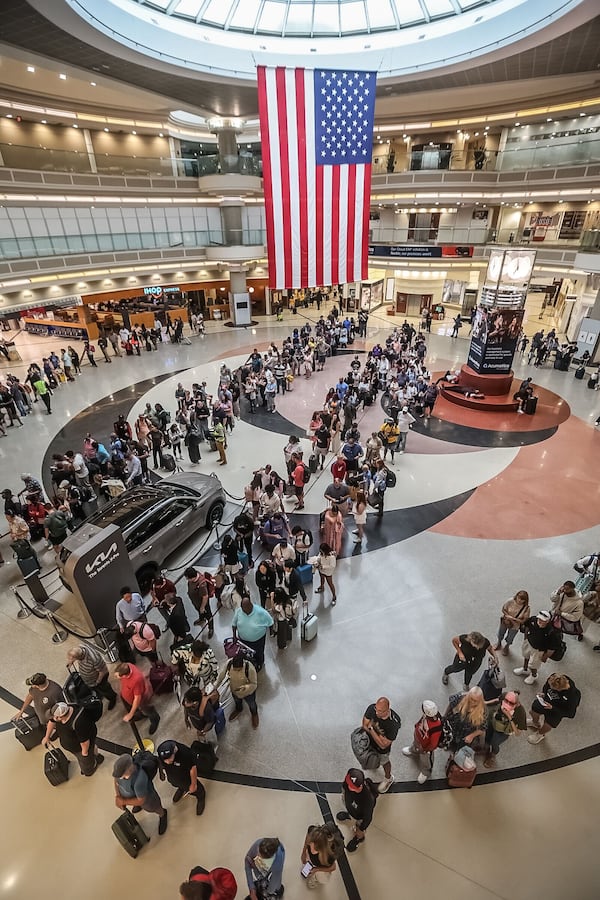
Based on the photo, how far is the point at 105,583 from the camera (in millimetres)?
6363

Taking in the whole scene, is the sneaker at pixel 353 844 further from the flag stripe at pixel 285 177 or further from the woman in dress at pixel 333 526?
the flag stripe at pixel 285 177

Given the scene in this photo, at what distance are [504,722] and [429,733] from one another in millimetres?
881

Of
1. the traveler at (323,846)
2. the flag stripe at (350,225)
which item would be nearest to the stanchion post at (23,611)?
the traveler at (323,846)

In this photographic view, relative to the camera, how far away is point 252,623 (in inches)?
219

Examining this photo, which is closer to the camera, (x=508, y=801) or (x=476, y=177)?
(x=508, y=801)

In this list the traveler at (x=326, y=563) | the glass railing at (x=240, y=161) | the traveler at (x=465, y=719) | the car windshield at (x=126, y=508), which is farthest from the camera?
the glass railing at (x=240, y=161)

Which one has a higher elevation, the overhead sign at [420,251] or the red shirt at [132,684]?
the overhead sign at [420,251]

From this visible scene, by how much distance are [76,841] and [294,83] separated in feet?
48.3

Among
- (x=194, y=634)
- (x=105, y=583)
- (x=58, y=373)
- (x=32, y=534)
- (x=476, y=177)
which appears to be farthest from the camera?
(x=476, y=177)

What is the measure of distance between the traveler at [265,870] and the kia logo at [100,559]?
13.1 feet

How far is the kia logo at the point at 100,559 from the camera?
6.07 m

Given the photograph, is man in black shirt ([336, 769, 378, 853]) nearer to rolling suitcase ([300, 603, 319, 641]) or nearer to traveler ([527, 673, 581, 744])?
traveler ([527, 673, 581, 744])

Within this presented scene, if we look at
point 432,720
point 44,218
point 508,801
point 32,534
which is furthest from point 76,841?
point 44,218

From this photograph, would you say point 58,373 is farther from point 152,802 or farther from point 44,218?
point 152,802
